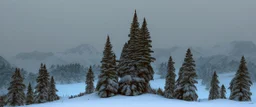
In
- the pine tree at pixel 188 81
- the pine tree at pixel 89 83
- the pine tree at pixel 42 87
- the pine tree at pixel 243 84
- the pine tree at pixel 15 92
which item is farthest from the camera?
the pine tree at pixel 89 83

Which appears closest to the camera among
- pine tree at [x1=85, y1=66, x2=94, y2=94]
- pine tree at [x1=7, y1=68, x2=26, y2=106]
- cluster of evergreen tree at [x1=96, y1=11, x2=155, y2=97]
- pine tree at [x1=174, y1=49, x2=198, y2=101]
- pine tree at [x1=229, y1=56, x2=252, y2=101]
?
cluster of evergreen tree at [x1=96, y1=11, x2=155, y2=97]

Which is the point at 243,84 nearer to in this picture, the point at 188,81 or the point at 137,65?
the point at 188,81

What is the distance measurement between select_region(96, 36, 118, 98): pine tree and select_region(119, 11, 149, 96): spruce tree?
3.78ft

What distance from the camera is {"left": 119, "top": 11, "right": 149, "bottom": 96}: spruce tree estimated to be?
28.6m

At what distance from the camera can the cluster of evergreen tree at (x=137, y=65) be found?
94.3 ft

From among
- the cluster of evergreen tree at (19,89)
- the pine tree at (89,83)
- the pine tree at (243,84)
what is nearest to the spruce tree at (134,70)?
the pine tree at (243,84)

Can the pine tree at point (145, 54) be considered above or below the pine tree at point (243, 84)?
above

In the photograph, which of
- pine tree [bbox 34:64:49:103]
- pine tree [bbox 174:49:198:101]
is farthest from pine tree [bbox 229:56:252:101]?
pine tree [bbox 34:64:49:103]

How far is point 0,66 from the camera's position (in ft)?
616

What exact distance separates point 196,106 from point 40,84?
3521 centimetres

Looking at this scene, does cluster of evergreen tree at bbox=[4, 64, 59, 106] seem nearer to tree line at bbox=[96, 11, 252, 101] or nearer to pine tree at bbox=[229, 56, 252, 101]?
tree line at bbox=[96, 11, 252, 101]

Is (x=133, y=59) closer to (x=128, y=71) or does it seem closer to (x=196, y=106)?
(x=128, y=71)

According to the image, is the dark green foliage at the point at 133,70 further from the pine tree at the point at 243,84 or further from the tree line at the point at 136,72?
the pine tree at the point at 243,84

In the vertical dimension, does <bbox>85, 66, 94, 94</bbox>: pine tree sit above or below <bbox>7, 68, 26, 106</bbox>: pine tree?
above
